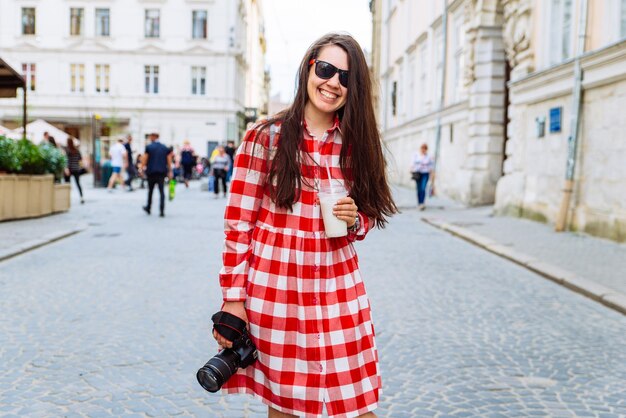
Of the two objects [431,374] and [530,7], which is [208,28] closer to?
[530,7]

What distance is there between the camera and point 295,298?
7.52 feet

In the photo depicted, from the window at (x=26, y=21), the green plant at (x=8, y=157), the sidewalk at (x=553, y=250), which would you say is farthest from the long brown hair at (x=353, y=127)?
the window at (x=26, y=21)

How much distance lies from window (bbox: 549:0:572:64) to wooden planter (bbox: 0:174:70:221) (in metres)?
9.77

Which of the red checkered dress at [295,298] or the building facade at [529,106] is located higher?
the building facade at [529,106]

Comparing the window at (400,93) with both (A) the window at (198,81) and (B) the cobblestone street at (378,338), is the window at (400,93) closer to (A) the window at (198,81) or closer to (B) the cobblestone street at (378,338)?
(A) the window at (198,81)

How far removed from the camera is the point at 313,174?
2.35 meters

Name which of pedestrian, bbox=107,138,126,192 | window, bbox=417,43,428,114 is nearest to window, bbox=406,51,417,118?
window, bbox=417,43,428,114

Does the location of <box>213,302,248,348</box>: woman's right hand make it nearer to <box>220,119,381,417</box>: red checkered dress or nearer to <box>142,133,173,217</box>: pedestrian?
<box>220,119,381,417</box>: red checkered dress

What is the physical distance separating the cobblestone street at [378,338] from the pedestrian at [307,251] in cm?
145

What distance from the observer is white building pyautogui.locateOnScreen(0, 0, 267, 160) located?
5000 cm

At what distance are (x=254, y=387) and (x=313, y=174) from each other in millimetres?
696

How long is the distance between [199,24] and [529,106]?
128 ft

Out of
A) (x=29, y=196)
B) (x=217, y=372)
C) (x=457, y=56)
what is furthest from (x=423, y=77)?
(x=217, y=372)

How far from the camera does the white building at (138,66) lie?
50.0 meters
